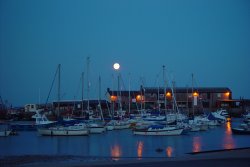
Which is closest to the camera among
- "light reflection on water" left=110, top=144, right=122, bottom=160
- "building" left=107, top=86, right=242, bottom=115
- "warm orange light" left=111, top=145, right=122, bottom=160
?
"light reflection on water" left=110, top=144, right=122, bottom=160

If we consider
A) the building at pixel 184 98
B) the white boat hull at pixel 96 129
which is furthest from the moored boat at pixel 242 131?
the building at pixel 184 98

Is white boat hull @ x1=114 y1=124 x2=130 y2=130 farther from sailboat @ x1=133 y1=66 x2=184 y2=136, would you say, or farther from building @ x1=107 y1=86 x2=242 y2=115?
building @ x1=107 y1=86 x2=242 y2=115

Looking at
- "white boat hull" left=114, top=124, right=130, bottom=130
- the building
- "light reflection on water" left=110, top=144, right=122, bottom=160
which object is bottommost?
"light reflection on water" left=110, top=144, right=122, bottom=160

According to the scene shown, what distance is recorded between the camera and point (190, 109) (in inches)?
3792

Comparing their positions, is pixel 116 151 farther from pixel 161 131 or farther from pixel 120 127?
pixel 120 127

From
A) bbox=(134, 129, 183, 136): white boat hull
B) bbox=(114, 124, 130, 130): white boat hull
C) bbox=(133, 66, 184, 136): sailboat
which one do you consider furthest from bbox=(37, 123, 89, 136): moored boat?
bbox=(114, 124, 130, 130): white boat hull

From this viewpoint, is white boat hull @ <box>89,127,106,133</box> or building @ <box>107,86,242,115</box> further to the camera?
building @ <box>107,86,242,115</box>

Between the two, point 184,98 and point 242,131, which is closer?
point 242,131

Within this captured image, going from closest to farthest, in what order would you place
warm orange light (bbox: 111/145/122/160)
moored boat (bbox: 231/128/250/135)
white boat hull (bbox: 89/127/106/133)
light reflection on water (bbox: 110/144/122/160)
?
light reflection on water (bbox: 110/144/122/160)
warm orange light (bbox: 111/145/122/160)
moored boat (bbox: 231/128/250/135)
white boat hull (bbox: 89/127/106/133)

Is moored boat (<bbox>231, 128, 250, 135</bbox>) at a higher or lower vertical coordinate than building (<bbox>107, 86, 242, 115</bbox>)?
lower

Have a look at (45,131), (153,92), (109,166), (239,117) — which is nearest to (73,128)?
(45,131)

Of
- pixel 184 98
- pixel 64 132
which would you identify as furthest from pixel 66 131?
pixel 184 98

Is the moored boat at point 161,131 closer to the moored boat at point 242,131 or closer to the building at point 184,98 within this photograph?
the moored boat at point 242,131

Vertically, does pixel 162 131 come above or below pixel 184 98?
below
